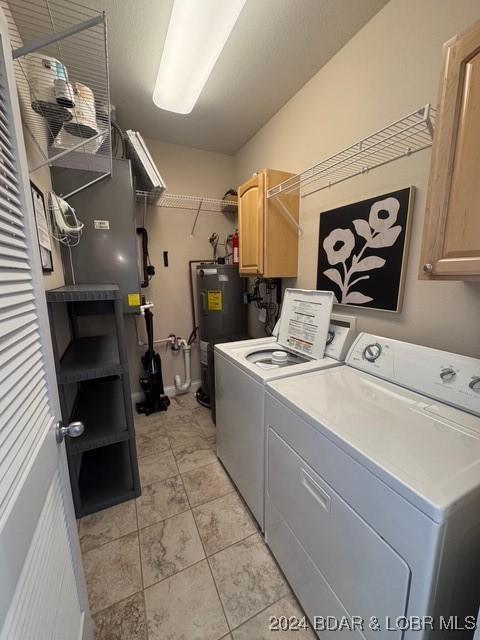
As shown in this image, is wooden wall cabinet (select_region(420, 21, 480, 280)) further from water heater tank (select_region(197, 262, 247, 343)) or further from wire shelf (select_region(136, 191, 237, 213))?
wire shelf (select_region(136, 191, 237, 213))

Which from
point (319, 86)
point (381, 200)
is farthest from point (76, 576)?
point (319, 86)

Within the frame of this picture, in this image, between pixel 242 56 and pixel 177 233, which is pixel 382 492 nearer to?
pixel 242 56

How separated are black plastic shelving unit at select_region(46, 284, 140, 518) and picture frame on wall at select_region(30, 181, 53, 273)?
0.52 ft

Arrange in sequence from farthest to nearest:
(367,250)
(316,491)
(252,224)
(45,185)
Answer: (252,224)
(45,185)
(367,250)
(316,491)

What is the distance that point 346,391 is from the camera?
113cm

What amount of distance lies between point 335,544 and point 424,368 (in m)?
0.76

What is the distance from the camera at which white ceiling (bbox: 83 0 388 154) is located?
130 cm

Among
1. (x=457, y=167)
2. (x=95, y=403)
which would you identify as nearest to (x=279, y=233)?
(x=457, y=167)

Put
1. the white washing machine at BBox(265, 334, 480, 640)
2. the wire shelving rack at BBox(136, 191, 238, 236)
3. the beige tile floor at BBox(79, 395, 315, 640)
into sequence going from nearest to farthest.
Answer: the white washing machine at BBox(265, 334, 480, 640), the beige tile floor at BBox(79, 395, 315, 640), the wire shelving rack at BBox(136, 191, 238, 236)

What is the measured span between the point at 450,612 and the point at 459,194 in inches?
45.9

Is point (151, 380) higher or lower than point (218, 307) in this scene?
lower

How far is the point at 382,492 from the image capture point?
26.9 inches

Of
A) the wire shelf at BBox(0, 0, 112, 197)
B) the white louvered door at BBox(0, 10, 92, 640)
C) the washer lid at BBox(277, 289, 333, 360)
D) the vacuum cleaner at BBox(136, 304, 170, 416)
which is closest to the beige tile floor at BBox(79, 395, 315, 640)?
the white louvered door at BBox(0, 10, 92, 640)

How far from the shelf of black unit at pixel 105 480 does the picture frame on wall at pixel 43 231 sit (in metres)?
1.14
